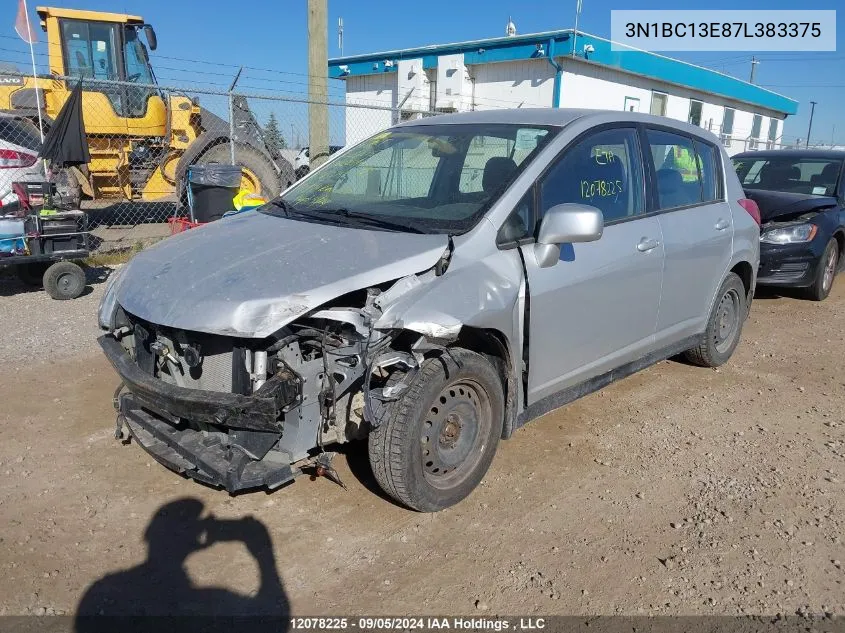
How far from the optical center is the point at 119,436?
11.8ft

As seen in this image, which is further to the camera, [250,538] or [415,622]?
[250,538]

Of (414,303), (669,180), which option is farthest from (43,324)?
(669,180)

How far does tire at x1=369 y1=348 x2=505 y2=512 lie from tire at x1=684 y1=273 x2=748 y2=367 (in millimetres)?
2484

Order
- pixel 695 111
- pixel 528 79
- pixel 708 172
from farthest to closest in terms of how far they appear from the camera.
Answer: pixel 695 111
pixel 528 79
pixel 708 172

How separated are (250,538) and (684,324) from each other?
3.22 meters

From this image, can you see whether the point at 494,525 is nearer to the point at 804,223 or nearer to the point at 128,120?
the point at 804,223

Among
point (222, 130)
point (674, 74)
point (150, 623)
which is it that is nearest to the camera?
point (150, 623)

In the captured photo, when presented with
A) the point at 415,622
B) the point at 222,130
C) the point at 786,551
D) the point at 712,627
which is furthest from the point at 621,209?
the point at 222,130

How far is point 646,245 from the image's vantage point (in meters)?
4.02

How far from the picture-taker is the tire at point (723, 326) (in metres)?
5.07

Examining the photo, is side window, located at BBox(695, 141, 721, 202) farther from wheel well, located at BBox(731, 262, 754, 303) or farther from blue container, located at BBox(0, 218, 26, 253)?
blue container, located at BBox(0, 218, 26, 253)

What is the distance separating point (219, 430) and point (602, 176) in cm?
253

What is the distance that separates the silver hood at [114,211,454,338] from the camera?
2.72m

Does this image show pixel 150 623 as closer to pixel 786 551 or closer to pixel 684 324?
pixel 786 551
